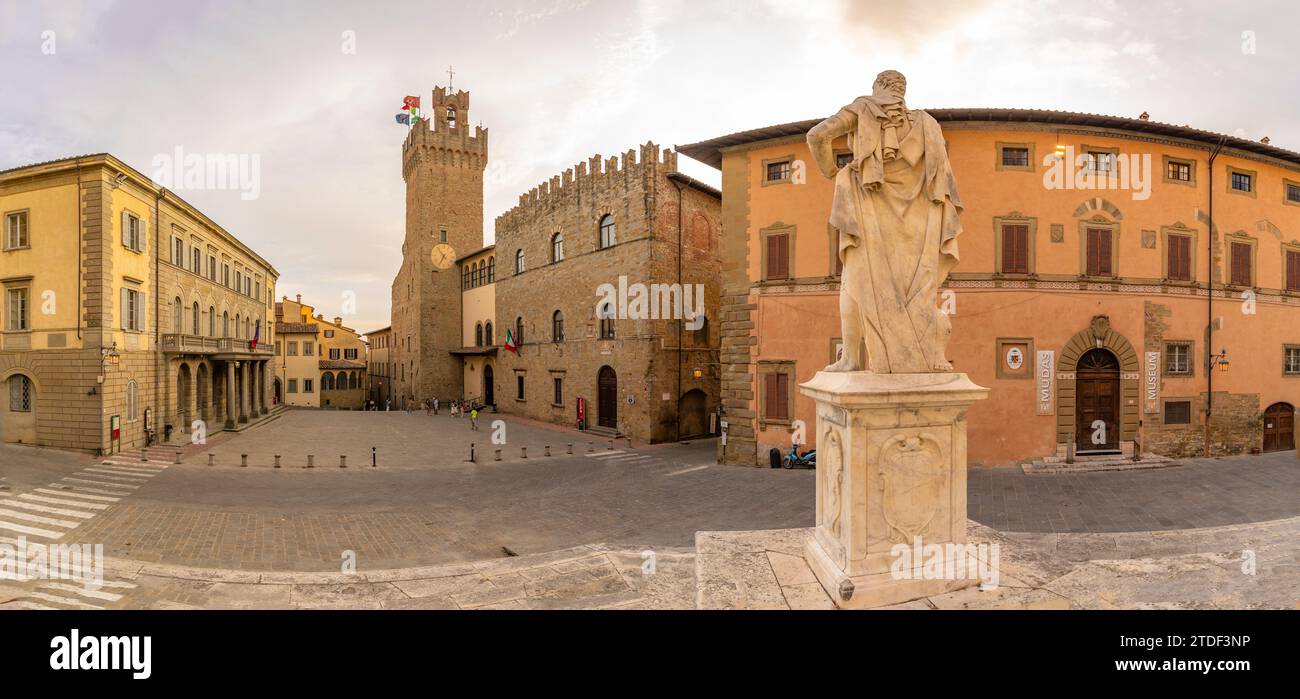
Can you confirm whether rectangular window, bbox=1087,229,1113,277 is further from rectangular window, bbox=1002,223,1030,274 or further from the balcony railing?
the balcony railing

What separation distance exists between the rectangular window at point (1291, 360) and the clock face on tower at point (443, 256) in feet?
158

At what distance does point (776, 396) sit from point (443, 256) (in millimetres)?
36288

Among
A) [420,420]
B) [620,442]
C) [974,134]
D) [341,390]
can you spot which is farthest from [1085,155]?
[341,390]

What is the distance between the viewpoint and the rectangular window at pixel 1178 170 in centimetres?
1780

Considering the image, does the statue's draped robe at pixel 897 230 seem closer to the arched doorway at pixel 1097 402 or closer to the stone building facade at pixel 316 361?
the arched doorway at pixel 1097 402

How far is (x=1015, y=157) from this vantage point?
56.4 feet

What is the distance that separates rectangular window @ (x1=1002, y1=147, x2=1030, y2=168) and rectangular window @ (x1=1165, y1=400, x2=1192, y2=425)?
30.8 feet

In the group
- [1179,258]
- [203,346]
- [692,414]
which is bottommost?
[692,414]

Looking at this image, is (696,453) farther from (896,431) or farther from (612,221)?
A: (896,431)

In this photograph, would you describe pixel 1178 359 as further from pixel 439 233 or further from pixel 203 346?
pixel 439 233

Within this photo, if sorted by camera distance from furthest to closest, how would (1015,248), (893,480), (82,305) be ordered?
(82,305) < (1015,248) < (893,480)

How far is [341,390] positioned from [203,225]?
3576cm

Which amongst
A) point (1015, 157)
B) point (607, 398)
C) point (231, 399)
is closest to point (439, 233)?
point (231, 399)

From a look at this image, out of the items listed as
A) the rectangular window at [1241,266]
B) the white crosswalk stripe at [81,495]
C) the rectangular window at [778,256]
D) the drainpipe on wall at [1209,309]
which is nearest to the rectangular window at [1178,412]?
the drainpipe on wall at [1209,309]
